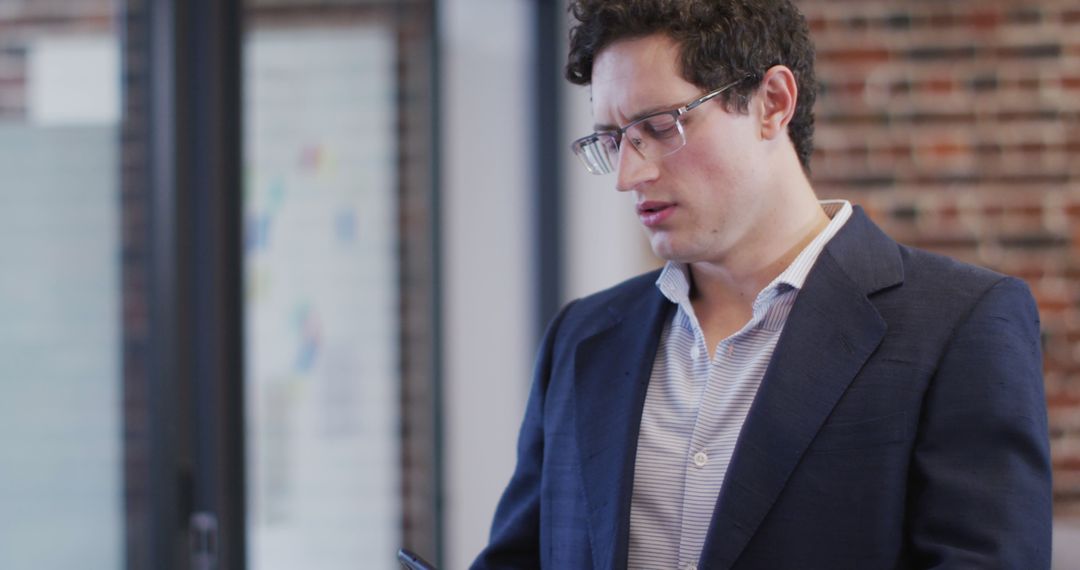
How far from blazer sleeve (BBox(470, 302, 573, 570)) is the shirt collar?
0.23 m

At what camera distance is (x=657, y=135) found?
143 centimetres

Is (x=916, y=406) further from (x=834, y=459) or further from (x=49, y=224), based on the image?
(x=49, y=224)

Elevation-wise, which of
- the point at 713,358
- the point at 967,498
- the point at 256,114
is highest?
the point at 256,114

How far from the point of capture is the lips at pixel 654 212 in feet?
4.71

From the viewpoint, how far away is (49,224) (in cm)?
209

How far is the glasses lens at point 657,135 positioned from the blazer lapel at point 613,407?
23 centimetres

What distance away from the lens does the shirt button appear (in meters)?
1.39

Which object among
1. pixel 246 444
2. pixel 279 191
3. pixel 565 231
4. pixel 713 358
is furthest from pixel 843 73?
pixel 713 358

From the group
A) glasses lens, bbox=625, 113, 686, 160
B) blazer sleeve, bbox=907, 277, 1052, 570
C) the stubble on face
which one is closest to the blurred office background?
blazer sleeve, bbox=907, 277, 1052, 570

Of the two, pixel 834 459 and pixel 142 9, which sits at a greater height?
pixel 142 9

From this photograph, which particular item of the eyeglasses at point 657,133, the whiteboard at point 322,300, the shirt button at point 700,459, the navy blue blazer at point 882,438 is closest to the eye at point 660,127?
the eyeglasses at point 657,133

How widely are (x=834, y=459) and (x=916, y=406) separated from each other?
0.10 meters

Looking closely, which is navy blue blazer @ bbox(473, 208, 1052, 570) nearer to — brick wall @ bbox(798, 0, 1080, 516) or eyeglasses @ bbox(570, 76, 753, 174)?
eyeglasses @ bbox(570, 76, 753, 174)

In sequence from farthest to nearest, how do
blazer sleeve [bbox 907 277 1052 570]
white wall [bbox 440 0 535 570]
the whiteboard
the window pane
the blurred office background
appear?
white wall [bbox 440 0 535 570] → the whiteboard → the blurred office background → the window pane → blazer sleeve [bbox 907 277 1052 570]
